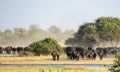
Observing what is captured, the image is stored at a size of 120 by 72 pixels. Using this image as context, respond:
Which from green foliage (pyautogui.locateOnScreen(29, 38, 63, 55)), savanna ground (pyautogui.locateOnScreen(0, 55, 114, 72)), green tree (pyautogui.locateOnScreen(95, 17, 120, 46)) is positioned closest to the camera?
savanna ground (pyautogui.locateOnScreen(0, 55, 114, 72))

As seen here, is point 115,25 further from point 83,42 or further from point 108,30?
point 83,42

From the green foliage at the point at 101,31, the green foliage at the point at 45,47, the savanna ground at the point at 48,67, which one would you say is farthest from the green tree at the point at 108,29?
the savanna ground at the point at 48,67

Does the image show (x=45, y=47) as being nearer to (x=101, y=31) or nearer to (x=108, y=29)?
(x=108, y=29)

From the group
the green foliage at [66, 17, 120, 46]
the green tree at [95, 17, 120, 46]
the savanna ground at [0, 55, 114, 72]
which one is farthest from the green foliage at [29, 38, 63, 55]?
the green tree at [95, 17, 120, 46]

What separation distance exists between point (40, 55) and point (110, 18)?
35.5 m

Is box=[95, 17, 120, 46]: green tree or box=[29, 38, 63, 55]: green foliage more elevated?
box=[95, 17, 120, 46]: green tree

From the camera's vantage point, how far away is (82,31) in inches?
4281

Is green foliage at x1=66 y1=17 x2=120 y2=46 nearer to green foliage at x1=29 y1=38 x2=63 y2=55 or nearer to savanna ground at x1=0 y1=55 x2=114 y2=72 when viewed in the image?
green foliage at x1=29 y1=38 x2=63 y2=55

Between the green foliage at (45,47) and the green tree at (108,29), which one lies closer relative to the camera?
the green foliage at (45,47)

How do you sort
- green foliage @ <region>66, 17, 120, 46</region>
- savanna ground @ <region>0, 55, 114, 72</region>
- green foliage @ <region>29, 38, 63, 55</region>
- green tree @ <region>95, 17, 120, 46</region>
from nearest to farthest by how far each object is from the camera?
1. savanna ground @ <region>0, 55, 114, 72</region>
2. green foliage @ <region>29, 38, 63, 55</region>
3. green tree @ <region>95, 17, 120, 46</region>
4. green foliage @ <region>66, 17, 120, 46</region>

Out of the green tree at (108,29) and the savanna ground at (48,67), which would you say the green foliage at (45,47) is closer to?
the savanna ground at (48,67)

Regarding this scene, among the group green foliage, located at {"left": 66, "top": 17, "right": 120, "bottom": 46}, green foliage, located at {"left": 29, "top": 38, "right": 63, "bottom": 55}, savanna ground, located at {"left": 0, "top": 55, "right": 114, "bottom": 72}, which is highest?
green foliage, located at {"left": 66, "top": 17, "right": 120, "bottom": 46}

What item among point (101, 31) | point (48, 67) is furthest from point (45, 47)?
point (48, 67)

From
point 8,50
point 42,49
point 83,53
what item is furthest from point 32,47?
point 8,50
